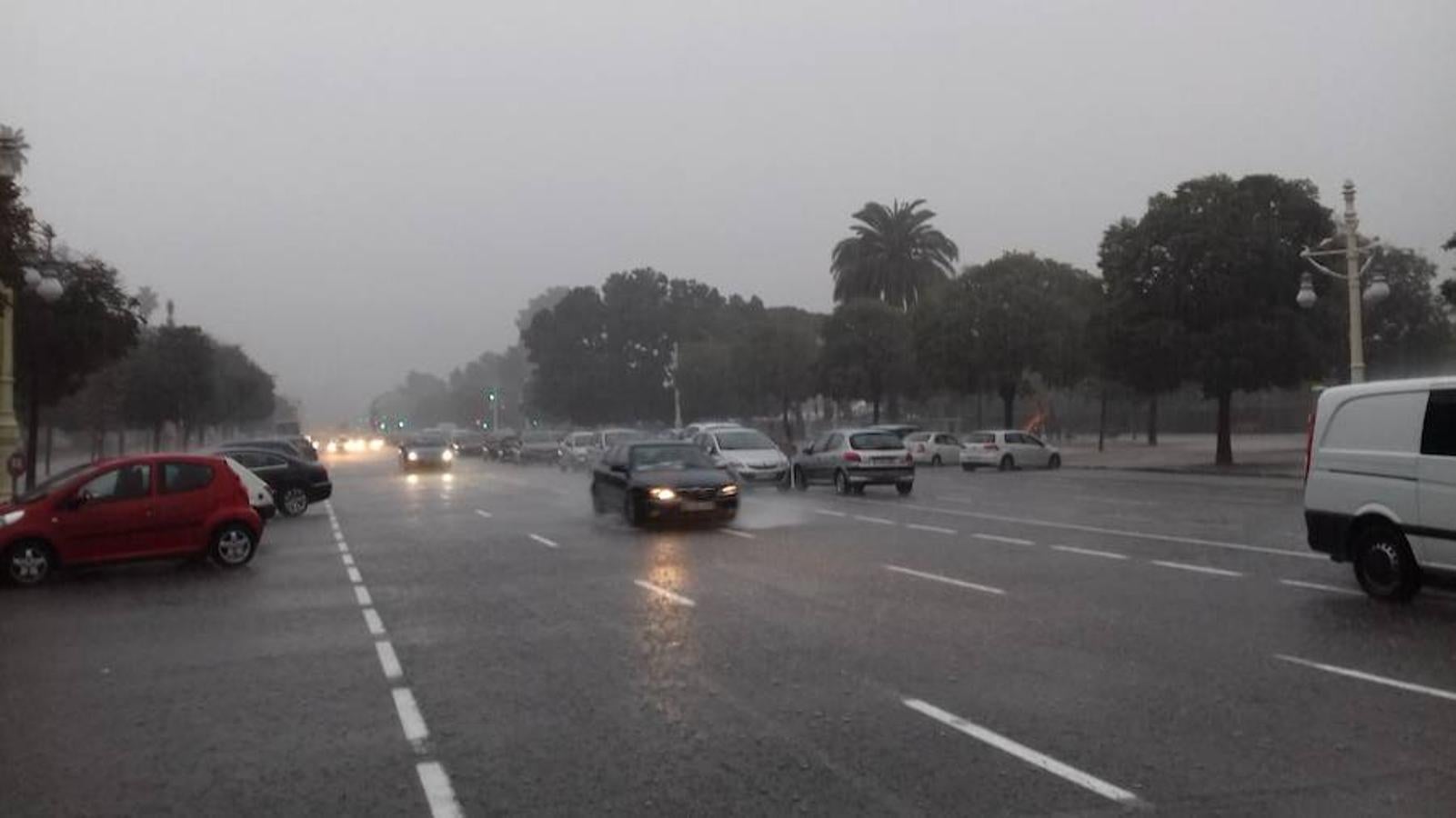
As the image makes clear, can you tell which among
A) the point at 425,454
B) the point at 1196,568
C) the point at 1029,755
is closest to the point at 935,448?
the point at 425,454

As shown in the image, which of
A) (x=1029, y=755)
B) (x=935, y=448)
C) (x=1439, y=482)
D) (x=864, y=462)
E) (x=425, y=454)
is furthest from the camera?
(x=425, y=454)

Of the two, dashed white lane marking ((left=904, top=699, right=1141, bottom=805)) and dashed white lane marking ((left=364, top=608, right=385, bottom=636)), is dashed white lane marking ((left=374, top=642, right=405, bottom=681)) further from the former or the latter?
dashed white lane marking ((left=904, top=699, right=1141, bottom=805))

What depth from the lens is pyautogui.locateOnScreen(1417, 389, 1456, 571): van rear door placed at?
11.2 meters

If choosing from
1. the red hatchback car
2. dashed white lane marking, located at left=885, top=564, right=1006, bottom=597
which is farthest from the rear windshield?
the red hatchback car

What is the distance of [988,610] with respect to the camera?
39.2 feet

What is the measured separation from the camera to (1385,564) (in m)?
12.0

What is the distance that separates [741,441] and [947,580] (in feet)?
Answer: 66.0

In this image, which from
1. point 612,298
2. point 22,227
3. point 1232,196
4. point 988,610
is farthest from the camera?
point 612,298

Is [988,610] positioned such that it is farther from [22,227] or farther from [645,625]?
[22,227]

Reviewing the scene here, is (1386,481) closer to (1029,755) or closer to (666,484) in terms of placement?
(1029,755)

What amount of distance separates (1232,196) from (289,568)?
104ft

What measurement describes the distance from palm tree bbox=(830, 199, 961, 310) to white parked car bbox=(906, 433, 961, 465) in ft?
58.7

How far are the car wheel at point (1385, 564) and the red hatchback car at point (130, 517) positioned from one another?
13.1 metres

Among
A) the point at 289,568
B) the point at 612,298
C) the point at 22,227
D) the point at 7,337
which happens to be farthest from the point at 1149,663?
the point at 612,298
